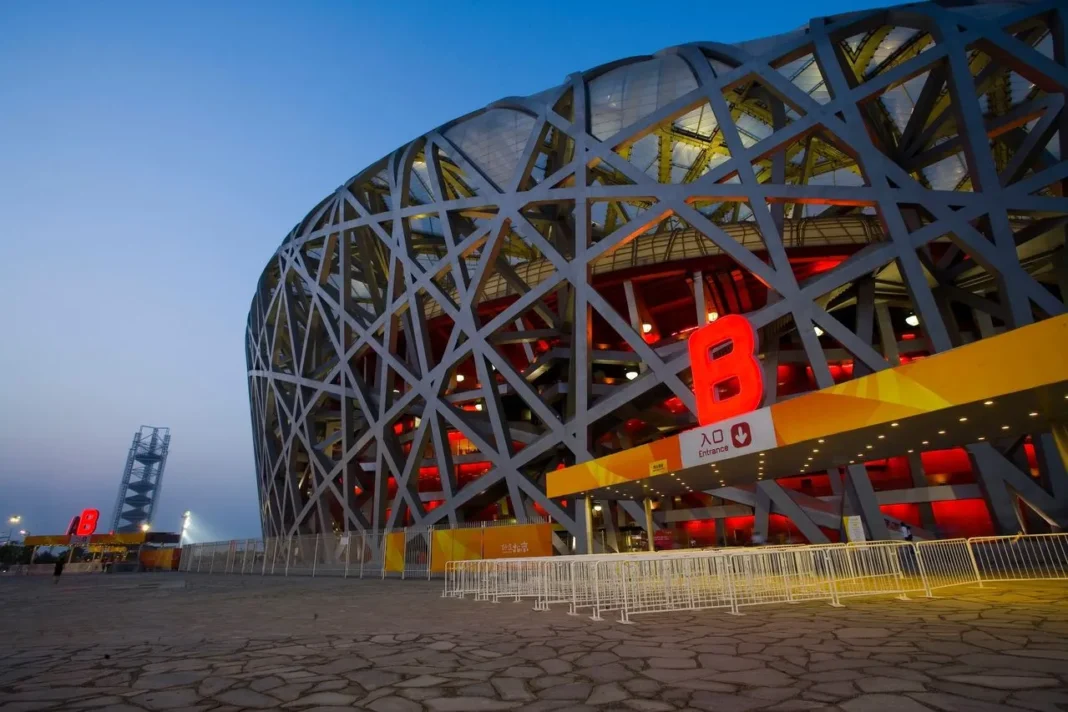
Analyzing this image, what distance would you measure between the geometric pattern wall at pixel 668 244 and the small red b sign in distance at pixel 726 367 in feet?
14.7

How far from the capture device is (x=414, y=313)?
27.1 metres

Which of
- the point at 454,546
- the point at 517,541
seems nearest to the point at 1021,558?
the point at 517,541

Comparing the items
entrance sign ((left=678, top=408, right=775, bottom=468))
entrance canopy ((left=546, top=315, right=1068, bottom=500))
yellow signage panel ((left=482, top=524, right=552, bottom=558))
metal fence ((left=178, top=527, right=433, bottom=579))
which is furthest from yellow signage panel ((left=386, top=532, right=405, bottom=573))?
entrance sign ((left=678, top=408, right=775, bottom=468))

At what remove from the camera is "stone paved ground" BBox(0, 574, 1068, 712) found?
12.5 ft

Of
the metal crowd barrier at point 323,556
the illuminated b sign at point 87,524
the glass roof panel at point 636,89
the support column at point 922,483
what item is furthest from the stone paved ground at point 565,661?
the illuminated b sign at point 87,524

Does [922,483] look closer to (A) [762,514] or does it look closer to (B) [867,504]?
(B) [867,504]

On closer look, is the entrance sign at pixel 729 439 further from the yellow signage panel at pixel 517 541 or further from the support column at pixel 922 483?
the support column at pixel 922 483

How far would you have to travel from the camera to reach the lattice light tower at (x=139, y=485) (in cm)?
8862

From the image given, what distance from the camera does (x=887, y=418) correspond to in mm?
9266

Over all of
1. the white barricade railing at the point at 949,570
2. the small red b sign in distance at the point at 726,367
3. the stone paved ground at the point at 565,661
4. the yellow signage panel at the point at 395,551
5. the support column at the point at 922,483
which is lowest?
the stone paved ground at the point at 565,661

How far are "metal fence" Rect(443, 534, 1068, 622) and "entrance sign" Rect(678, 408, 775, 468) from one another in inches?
78.5

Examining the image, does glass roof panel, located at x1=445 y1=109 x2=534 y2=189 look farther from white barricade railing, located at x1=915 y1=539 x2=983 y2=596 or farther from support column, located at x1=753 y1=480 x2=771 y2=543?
white barricade railing, located at x1=915 y1=539 x2=983 y2=596

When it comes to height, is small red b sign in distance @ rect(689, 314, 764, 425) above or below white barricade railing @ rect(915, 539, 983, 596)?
above

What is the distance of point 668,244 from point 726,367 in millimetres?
13979
